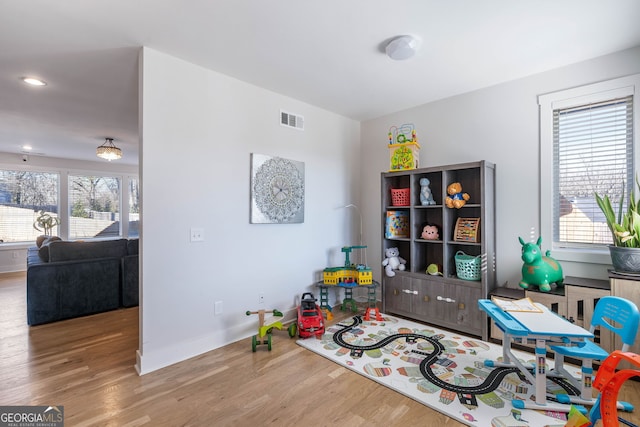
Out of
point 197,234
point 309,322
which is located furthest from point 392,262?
point 197,234

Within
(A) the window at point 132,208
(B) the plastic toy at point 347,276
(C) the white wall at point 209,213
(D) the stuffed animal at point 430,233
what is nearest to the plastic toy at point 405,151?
(D) the stuffed animal at point 430,233

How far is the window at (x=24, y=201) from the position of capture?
6.27 meters

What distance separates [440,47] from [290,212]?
6.78ft

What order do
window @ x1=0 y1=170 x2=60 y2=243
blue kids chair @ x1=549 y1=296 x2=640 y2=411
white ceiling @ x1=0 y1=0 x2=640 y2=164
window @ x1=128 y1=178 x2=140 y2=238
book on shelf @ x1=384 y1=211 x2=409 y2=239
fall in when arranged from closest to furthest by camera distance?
blue kids chair @ x1=549 y1=296 x2=640 y2=411
white ceiling @ x1=0 y1=0 x2=640 y2=164
book on shelf @ x1=384 y1=211 x2=409 y2=239
window @ x1=0 y1=170 x2=60 y2=243
window @ x1=128 y1=178 x2=140 y2=238

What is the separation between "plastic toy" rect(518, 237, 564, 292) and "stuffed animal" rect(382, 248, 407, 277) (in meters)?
1.19

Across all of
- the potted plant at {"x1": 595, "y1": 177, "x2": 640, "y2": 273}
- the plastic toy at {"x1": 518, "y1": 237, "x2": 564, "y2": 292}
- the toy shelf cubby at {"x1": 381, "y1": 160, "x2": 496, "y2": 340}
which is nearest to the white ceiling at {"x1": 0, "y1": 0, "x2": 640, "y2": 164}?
the toy shelf cubby at {"x1": 381, "y1": 160, "x2": 496, "y2": 340}

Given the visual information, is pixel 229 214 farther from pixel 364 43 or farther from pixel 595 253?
pixel 595 253

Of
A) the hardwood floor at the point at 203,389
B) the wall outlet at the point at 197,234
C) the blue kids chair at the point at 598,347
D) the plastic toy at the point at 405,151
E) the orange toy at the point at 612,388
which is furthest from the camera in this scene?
the plastic toy at the point at 405,151

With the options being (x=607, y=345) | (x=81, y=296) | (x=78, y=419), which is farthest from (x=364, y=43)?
(x=81, y=296)

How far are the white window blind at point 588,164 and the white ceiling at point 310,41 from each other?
1.64 feet

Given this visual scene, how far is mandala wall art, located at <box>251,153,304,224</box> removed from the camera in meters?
3.05

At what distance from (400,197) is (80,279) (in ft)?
12.7

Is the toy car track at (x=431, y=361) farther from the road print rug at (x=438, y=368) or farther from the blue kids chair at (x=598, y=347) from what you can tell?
the blue kids chair at (x=598, y=347)

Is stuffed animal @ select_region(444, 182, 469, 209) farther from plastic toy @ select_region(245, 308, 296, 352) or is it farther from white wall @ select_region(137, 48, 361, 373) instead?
plastic toy @ select_region(245, 308, 296, 352)
